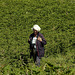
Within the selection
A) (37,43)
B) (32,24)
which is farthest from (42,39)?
(32,24)

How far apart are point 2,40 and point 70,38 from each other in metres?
3.86

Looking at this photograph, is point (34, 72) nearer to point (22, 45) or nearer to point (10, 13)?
point (22, 45)

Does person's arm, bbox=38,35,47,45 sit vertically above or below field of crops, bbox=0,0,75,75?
above

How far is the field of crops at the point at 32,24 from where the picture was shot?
26.3ft

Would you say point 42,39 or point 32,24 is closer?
point 42,39

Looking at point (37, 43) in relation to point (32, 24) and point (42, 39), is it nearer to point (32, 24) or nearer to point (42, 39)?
point (42, 39)

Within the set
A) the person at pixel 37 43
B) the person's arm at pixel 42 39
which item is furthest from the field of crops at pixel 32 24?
the person's arm at pixel 42 39

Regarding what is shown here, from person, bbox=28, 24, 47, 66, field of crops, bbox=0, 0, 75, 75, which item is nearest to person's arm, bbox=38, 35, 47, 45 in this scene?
person, bbox=28, 24, 47, 66

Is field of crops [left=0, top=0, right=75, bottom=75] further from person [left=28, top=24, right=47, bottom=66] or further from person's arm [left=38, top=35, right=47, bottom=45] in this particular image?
person's arm [left=38, top=35, right=47, bottom=45]

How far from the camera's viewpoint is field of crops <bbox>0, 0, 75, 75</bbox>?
8.01m

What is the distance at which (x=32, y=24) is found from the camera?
11.7 m

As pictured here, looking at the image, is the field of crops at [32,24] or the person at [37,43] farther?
the field of crops at [32,24]

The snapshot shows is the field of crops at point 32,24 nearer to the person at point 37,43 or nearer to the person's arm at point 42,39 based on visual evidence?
the person at point 37,43

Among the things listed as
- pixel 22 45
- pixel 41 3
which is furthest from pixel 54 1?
pixel 22 45
